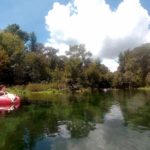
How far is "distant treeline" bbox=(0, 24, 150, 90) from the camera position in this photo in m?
96.9

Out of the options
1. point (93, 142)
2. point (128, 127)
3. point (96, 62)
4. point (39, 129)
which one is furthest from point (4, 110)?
point (96, 62)

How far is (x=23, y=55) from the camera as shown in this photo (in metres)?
101

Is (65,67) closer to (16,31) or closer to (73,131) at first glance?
(16,31)

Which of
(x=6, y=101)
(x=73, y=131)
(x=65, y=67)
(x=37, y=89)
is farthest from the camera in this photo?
(x=65, y=67)

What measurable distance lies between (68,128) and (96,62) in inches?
4084

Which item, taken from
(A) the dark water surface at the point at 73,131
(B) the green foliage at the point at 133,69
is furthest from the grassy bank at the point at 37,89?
(B) the green foliage at the point at 133,69

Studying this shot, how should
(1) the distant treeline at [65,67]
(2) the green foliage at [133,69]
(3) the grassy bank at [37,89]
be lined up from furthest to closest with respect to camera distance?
(2) the green foliage at [133,69]
(1) the distant treeline at [65,67]
(3) the grassy bank at [37,89]

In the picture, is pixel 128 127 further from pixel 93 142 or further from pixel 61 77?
pixel 61 77

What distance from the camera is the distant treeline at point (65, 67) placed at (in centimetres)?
9693

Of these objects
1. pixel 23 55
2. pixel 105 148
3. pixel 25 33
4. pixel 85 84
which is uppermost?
pixel 25 33

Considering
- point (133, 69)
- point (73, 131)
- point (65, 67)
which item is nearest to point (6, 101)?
point (73, 131)

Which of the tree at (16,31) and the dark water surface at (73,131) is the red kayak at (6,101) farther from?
the tree at (16,31)

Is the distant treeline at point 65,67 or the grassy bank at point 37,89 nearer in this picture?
the grassy bank at point 37,89

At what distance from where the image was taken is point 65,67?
111m
